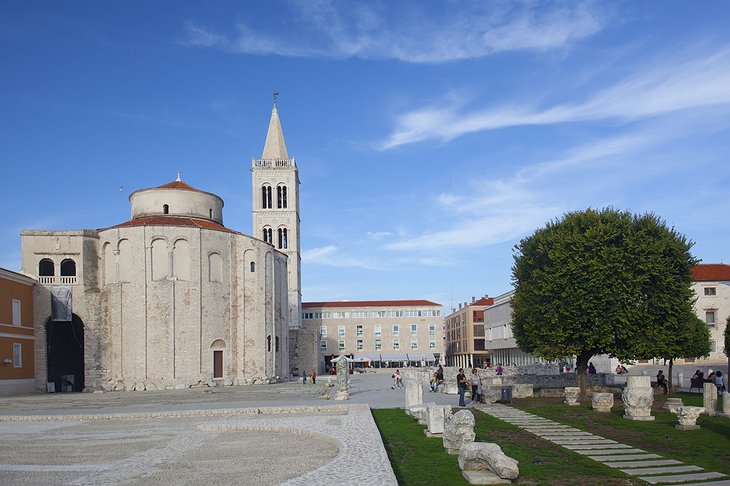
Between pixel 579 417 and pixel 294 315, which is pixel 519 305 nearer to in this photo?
pixel 579 417

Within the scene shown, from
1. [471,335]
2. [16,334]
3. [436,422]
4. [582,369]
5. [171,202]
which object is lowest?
[471,335]

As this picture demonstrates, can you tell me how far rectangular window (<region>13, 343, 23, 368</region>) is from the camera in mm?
42969

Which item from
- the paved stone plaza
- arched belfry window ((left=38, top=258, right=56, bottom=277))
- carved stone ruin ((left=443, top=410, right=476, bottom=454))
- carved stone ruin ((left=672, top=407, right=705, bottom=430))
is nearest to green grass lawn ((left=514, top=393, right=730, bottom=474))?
carved stone ruin ((left=672, top=407, right=705, bottom=430))

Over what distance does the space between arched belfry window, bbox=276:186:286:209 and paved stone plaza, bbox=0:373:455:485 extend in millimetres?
55804

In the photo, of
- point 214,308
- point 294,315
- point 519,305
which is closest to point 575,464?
point 519,305

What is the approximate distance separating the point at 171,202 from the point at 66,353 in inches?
566

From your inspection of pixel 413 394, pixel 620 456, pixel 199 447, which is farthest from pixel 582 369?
pixel 199 447

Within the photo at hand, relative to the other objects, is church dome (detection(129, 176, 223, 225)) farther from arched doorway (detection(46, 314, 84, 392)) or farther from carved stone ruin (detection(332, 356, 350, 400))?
carved stone ruin (detection(332, 356, 350, 400))

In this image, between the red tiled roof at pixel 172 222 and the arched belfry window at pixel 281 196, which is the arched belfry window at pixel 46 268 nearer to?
the red tiled roof at pixel 172 222

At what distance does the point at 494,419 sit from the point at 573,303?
870 cm

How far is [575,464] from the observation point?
13391 millimetres

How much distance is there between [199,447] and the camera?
17.1 meters

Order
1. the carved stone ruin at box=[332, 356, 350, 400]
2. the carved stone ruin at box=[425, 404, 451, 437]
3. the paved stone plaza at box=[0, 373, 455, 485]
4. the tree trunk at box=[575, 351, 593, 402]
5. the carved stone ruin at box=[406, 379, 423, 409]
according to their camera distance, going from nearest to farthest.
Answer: the paved stone plaza at box=[0, 373, 455, 485], the carved stone ruin at box=[425, 404, 451, 437], the carved stone ruin at box=[406, 379, 423, 409], the tree trunk at box=[575, 351, 593, 402], the carved stone ruin at box=[332, 356, 350, 400]

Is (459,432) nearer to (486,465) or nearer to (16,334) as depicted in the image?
(486,465)
